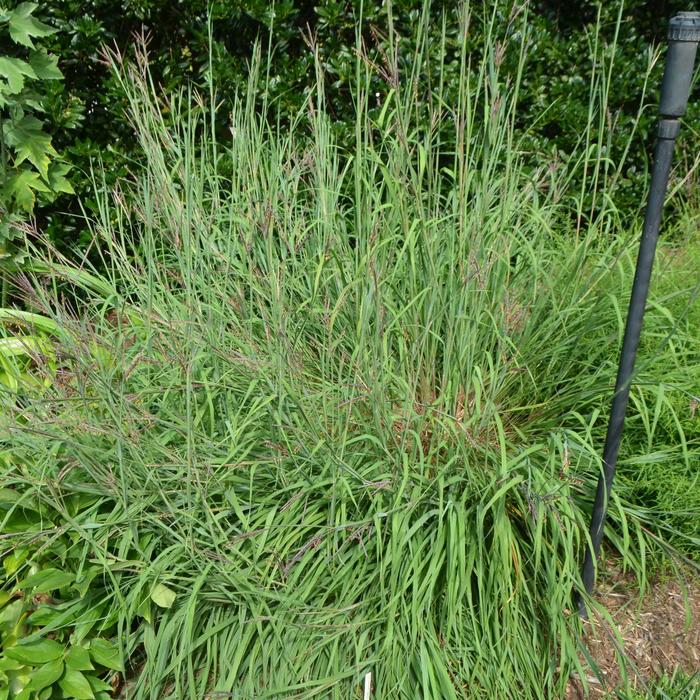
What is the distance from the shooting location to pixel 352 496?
2172 mm

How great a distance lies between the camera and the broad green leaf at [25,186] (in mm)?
3354

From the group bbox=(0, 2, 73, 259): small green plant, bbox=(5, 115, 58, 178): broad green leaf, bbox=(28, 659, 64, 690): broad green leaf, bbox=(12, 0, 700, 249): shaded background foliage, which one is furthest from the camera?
bbox=(12, 0, 700, 249): shaded background foliage

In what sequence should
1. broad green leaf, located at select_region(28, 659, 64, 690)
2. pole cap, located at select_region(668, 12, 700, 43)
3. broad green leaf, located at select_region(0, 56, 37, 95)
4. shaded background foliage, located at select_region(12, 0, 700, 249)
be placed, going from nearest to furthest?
pole cap, located at select_region(668, 12, 700, 43) < broad green leaf, located at select_region(28, 659, 64, 690) < broad green leaf, located at select_region(0, 56, 37, 95) < shaded background foliage, located at select_region(12, 0, 700, 249)

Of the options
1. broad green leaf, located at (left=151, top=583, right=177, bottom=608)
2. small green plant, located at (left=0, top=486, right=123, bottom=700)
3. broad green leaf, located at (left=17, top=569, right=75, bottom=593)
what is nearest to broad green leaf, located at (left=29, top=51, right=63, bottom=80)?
small green plant, located at (left=0, top=486, right=123, bottom=700)

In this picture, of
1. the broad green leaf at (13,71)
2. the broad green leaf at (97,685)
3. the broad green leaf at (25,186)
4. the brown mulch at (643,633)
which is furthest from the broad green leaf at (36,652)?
the broad green leaf at (13,71)

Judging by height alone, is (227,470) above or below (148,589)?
above

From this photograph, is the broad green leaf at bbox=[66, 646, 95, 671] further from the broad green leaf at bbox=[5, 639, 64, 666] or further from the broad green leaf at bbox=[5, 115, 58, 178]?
the broad green leaf at bbox=[5, 115, 58, 178]

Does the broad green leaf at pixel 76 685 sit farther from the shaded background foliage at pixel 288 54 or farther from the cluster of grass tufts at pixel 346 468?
the shaded background foliage at pixel 288 54

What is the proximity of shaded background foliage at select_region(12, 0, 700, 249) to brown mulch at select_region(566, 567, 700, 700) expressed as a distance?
5.38 ft

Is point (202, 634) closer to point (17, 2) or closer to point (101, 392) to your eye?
point (101, 392)

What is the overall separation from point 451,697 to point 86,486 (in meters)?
1.21

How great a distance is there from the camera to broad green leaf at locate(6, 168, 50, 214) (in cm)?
335

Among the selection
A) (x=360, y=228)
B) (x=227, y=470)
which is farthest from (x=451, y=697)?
(x=360, y=228)

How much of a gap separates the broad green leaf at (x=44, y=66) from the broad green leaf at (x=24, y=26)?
11 centimetres
